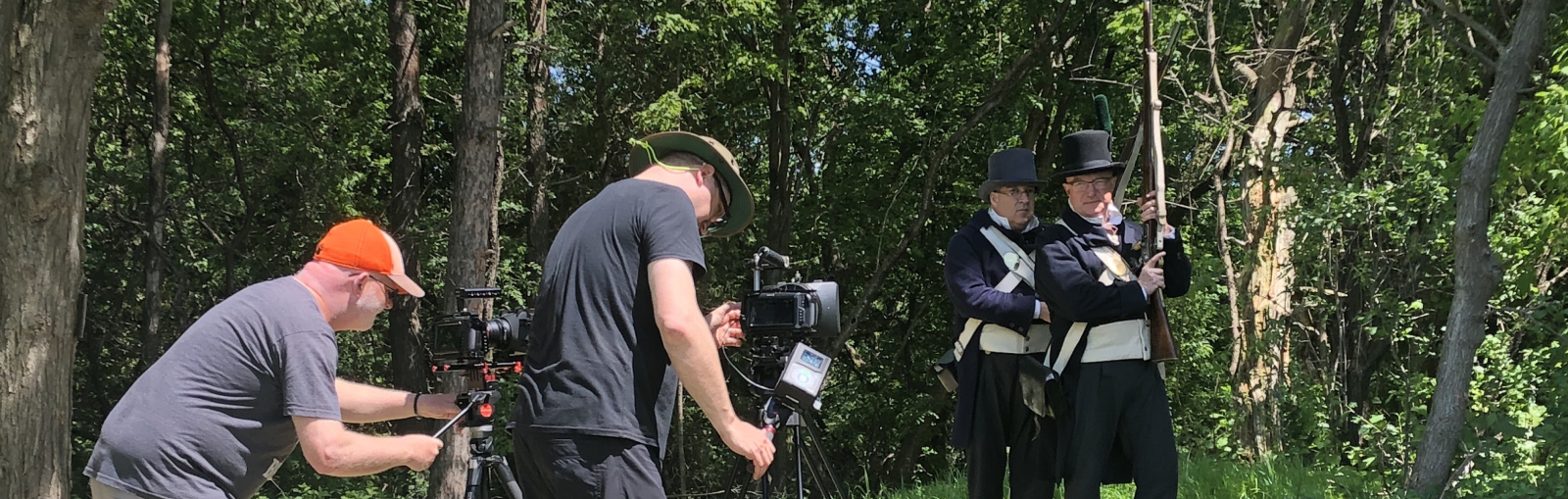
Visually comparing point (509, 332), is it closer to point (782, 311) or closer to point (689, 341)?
point (782, 311)

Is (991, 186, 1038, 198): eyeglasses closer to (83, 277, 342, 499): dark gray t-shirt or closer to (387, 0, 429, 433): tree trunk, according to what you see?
(83, 277, 342, 499): dark gray t-shirt

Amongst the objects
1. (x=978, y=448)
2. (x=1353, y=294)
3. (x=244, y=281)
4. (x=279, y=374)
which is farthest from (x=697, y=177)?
(x=244, y=281)

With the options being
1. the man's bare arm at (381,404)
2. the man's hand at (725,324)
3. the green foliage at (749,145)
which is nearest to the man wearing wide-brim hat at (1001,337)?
the man's hand at (725,324)

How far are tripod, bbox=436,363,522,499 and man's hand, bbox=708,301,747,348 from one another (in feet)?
2.15

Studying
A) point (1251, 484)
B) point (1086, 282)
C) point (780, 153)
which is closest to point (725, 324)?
point (1086, 282)

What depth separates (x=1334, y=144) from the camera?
27.6 ft

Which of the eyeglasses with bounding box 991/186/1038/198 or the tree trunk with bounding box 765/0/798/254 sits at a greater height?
the tree trunk with bounding box 765/0/798/254

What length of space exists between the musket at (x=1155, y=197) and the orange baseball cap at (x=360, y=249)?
2555mm

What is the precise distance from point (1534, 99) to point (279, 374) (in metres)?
4.70

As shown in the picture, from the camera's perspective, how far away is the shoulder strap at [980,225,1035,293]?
4.45 metres

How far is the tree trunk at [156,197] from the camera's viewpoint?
1404cm

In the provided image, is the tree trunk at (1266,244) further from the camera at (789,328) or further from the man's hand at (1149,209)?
the camera at (789,328)

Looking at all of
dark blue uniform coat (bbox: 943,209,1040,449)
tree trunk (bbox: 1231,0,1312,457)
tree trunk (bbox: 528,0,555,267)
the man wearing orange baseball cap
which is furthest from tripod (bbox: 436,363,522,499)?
tree trunk (bbox: 528,0,555,267)

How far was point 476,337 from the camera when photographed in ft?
11.6
